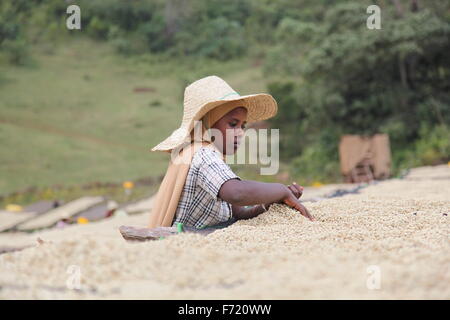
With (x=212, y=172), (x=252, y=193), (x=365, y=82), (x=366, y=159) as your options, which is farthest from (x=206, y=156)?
(x=365, y=82)

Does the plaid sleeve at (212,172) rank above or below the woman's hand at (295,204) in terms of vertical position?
above

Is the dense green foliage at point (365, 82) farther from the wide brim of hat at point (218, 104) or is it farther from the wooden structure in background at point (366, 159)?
the wide brim of hat at point (218, 104)

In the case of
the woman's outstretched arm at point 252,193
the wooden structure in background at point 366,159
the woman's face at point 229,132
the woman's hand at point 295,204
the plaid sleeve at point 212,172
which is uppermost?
the woman's face at point 229,132

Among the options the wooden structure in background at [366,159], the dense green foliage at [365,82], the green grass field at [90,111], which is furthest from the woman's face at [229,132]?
the green grass field at [90,111]

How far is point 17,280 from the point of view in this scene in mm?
1266

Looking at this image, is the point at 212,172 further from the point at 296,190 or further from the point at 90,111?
the point at 90,111

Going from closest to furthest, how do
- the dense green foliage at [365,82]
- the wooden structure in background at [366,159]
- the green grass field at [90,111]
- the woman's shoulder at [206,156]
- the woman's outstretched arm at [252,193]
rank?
the woman's outstretched arm at [252,193] < the woman's shoulder at [206,156] < the wooden structure in background at [366,159] < the dense green foliage at [365,82] < the green grass field at [90,111]

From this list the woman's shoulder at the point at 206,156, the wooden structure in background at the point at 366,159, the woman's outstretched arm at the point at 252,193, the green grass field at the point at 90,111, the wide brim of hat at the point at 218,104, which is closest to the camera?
the woman's outstretched arm at the point at 252,193

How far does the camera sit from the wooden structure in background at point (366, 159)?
7090mm

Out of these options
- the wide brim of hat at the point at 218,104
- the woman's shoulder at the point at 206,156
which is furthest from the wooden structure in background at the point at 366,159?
the woman's shoulder at the point at 206,156

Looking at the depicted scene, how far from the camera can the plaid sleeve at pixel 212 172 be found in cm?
199

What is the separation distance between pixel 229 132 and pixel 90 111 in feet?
A: 40.1

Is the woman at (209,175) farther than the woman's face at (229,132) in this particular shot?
No
